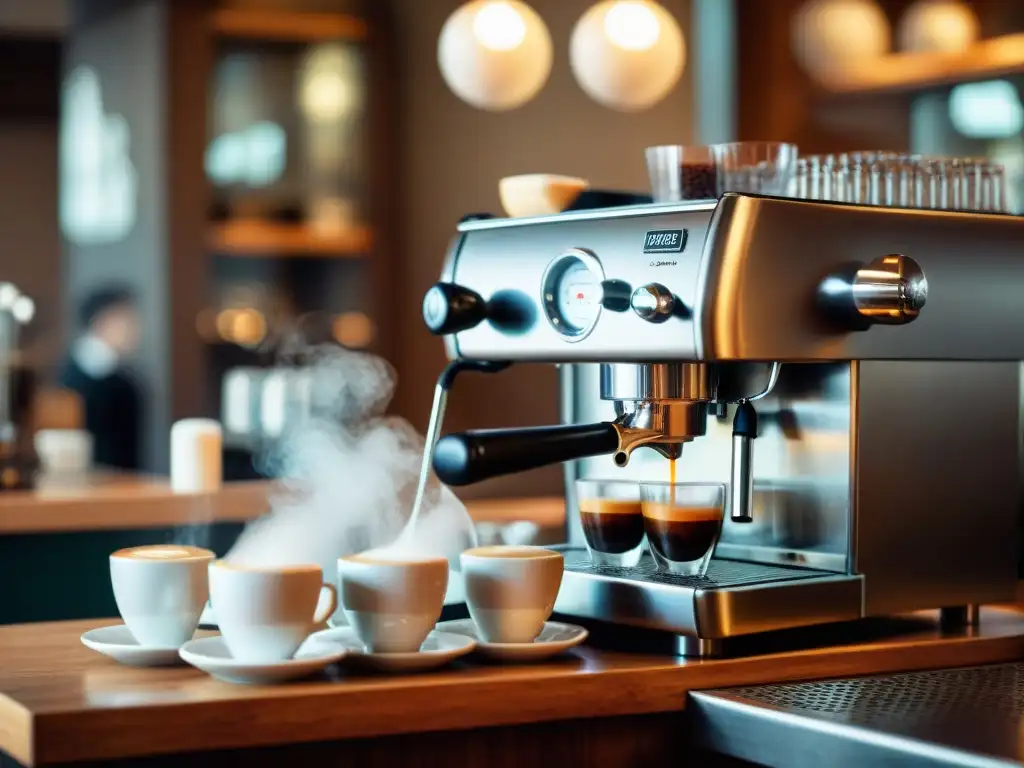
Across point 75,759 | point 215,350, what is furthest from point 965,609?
point 215,350

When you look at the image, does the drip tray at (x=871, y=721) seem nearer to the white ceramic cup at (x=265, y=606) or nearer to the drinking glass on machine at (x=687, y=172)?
the white ceramic cup at (x=265, y=606)

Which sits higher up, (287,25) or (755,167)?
(287,25)

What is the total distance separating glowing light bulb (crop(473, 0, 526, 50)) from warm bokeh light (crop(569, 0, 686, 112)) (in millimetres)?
120

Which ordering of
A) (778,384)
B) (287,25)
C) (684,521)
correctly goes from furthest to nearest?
(287,25) → (778,384) → (684,521)

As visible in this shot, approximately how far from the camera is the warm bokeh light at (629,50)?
2414 mm

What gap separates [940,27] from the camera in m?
3.29

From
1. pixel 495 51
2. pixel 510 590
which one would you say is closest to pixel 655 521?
pixel 510 590

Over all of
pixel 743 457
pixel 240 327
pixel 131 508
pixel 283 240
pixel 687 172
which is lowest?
pixel 131 508

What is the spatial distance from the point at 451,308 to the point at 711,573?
31cm

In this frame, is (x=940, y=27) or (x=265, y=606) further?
(x=940, y=27)

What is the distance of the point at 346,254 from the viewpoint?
4.48 m

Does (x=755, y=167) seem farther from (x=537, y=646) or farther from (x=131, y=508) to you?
(x=131, y=508)

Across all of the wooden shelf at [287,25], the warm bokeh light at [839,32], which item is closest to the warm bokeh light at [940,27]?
the warm bokeh light at [839,32]

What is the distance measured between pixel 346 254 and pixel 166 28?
0.80 metres
